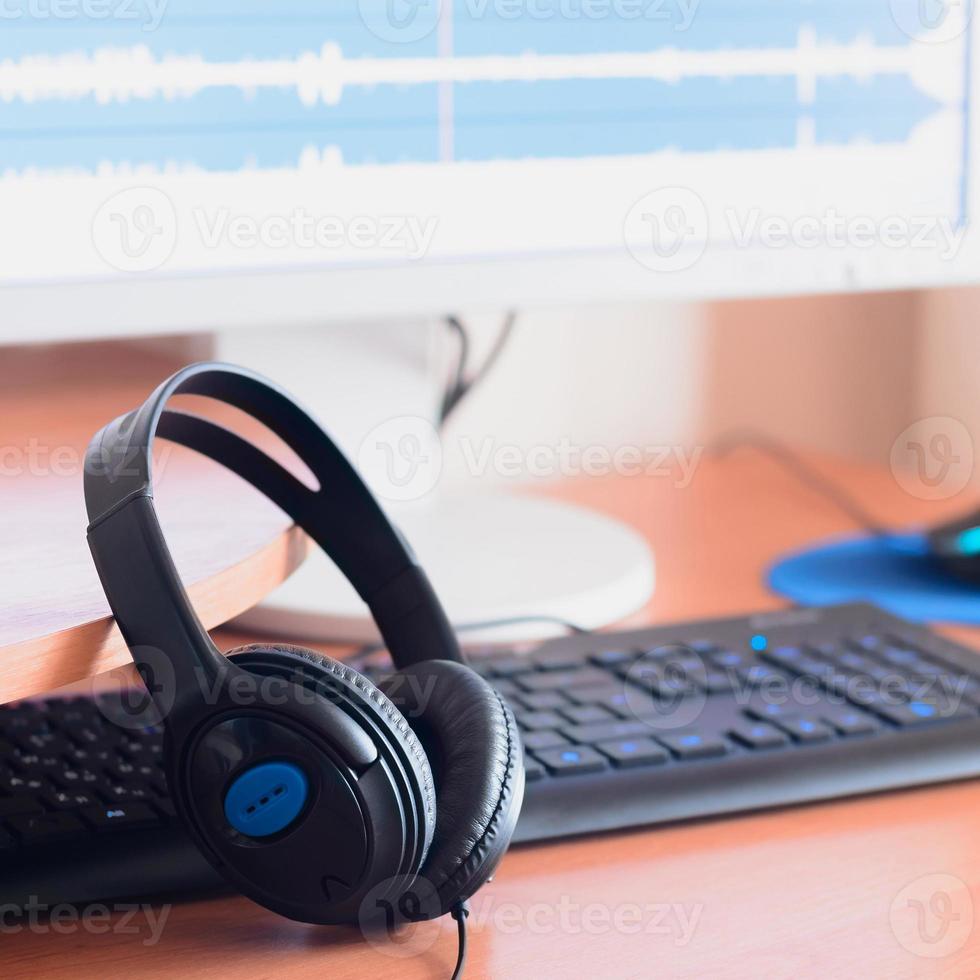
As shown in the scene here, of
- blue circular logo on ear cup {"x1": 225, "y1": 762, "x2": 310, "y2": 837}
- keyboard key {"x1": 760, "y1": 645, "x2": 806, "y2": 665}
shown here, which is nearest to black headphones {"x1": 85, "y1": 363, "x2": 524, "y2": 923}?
blue circular logo on ear cup {"x1": 225, "y1": 762, "x2": 310, "y2": 837}

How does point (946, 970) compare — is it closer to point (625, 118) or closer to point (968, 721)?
point (968, 721)

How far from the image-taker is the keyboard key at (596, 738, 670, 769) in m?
0.47

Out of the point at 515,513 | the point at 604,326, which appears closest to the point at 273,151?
the point at 515,513

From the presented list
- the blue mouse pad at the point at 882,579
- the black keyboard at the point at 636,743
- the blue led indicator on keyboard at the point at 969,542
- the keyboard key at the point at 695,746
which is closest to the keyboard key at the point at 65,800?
the black keyboard at the point at 636,743

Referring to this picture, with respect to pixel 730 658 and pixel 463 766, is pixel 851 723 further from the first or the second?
pixel 463 766

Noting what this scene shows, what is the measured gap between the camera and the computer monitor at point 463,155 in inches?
22.7

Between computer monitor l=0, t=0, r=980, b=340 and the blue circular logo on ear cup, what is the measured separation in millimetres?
299

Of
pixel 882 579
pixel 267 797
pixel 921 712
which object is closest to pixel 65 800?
pixel 267 797

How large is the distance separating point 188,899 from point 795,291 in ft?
1.55

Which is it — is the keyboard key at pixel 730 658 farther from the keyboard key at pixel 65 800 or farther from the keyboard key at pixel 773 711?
the keyboard key at pixel 65 800

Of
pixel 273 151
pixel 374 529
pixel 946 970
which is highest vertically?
pixel 273 151

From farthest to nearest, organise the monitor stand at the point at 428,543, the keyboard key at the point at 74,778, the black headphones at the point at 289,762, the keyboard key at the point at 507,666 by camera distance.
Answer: the monitor stand at the point at 428,543 → the keyboard key at the point at 507,666 → the keyboard key at the point at 74,778 → the black headphones at the point at 289,762

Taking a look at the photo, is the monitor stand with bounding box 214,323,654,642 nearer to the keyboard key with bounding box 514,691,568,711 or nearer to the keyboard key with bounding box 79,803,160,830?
the keyboard key with bounding box 514,691,568,711

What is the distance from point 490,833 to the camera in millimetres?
364
